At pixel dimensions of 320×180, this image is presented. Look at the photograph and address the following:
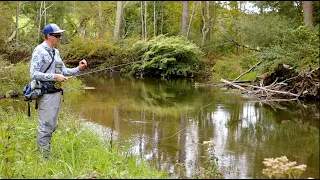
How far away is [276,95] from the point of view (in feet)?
39.3

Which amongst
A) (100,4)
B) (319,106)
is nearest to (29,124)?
(319,106)

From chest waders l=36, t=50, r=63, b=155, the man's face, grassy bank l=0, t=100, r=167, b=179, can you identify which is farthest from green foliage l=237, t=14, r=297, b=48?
chest waders l=36, t=50, r=63, b=155

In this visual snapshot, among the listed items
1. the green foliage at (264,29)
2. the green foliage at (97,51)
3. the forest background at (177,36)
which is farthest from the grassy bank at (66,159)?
the green foliage at (97,51)

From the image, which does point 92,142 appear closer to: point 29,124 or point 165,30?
point 29,124

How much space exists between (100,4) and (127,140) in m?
26.7

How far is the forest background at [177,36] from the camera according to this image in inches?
548

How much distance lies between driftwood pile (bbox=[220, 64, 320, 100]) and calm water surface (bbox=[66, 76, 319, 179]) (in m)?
0.53

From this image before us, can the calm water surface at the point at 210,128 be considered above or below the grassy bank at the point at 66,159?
below

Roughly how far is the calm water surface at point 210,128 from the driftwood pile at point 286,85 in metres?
0.53

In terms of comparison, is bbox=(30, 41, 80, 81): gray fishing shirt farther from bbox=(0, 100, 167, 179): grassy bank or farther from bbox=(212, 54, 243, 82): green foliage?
bbox=(212, 54, 243, 82): green foliage

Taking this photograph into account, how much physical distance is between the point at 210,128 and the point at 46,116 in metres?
3.82

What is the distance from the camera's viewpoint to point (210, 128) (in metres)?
7.77

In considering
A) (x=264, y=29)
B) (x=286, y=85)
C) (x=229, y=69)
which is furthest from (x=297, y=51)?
(x=229, y=69)

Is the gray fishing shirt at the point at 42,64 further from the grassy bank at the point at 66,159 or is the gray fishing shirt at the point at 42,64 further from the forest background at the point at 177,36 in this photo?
the forest background at the point at 177,36
